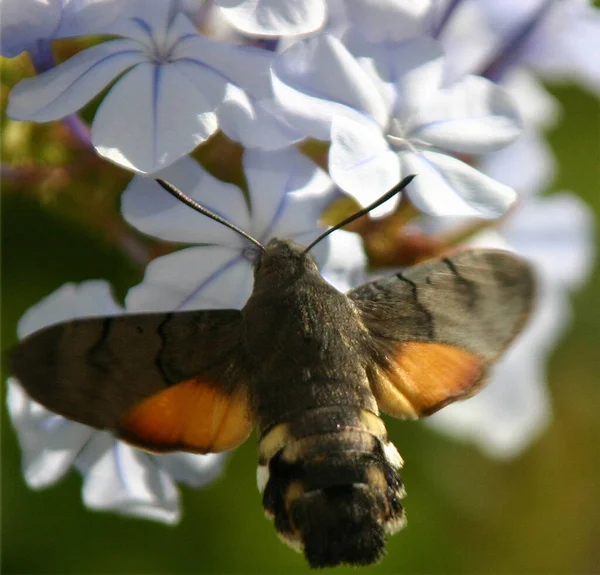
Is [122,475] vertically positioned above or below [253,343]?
below

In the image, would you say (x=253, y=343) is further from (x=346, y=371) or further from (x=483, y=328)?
(x=483, y=328)

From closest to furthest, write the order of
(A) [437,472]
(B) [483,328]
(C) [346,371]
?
(C) [346,371]
(B) [483,328]
(A) [437,472]

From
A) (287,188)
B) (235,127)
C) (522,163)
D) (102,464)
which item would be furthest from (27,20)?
(522,163)

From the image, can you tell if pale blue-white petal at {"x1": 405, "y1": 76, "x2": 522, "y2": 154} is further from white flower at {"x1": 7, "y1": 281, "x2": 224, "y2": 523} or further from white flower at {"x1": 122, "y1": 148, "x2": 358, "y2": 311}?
white flower at {"x1": 7, "y1": 281, "x2": 224, "y2": 523}

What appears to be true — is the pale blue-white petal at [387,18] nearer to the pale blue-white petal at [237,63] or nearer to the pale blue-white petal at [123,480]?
the pale blue-white petal at [237,63]

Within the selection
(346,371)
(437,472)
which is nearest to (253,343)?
(346,371)

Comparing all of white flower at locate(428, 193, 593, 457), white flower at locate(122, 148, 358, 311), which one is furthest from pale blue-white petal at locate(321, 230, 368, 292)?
white flower at locate(428, 193, 593, 457)

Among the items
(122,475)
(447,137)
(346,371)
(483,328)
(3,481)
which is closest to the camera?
(346,371)

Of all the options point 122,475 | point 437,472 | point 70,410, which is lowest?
point 437,472

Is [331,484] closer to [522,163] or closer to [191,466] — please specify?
[191,466]
